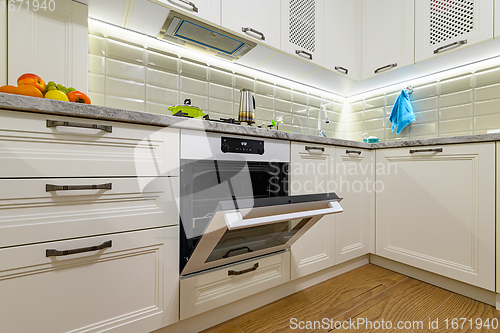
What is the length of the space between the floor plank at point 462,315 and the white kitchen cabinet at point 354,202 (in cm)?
55

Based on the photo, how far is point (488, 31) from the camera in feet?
4.97

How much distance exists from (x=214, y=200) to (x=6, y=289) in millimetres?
689

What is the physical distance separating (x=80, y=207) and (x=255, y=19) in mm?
1442

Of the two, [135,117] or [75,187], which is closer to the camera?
[75,187]

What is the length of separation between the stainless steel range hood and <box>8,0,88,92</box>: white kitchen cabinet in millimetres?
435

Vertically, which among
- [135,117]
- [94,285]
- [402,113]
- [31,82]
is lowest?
[94,285]

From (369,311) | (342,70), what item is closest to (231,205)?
(369,311)

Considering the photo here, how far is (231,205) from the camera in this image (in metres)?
0.84

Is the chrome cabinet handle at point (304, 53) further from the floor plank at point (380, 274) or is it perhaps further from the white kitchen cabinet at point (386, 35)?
the floor plank at point (380, 274)

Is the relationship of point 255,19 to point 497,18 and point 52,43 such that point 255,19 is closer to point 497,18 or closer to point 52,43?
point 52,43

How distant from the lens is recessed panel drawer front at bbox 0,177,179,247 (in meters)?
0.72

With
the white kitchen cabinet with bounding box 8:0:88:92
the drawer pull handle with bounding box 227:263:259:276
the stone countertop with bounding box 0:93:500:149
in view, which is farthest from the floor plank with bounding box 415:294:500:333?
the white kitchen cabinet with bounding box 8:0:88:92

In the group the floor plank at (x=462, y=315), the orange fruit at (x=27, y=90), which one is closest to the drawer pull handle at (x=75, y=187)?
the orange fruit at (x=27, y=90)

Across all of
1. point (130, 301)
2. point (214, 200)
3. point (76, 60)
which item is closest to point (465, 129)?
point (214, 200)
